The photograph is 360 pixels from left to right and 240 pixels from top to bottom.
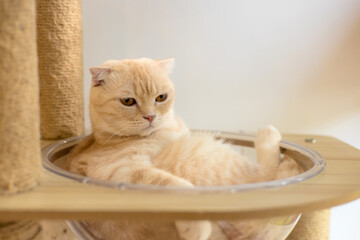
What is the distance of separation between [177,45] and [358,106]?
82cm

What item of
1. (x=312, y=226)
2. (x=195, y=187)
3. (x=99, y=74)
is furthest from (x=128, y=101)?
(x=312, y=226)

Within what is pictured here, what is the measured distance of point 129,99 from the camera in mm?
1138

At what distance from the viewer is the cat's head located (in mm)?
1130

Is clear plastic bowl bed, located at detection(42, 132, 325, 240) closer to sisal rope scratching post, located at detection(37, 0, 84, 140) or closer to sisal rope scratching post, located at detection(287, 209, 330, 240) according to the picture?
sisal rope scratching post, located at detection(37, 0, 84, 140)

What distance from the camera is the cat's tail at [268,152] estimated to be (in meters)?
1.14

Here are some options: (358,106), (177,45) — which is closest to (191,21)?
(177,45)

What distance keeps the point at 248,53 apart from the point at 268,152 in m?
0.65

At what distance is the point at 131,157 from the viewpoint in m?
1.06

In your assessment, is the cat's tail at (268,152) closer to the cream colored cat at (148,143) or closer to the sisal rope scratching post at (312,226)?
the cream colored cat at (148,143)

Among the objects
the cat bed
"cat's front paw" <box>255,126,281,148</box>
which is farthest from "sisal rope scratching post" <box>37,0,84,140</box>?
"cat's front paw" <box>255,126,281,148</box>

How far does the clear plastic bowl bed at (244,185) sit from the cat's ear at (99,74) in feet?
0.76

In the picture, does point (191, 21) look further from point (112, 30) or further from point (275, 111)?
point (275, 111)

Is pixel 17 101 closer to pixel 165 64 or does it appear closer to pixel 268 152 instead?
pixel 165 64

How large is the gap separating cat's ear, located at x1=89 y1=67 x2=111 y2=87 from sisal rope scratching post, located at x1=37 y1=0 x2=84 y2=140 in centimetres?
22
